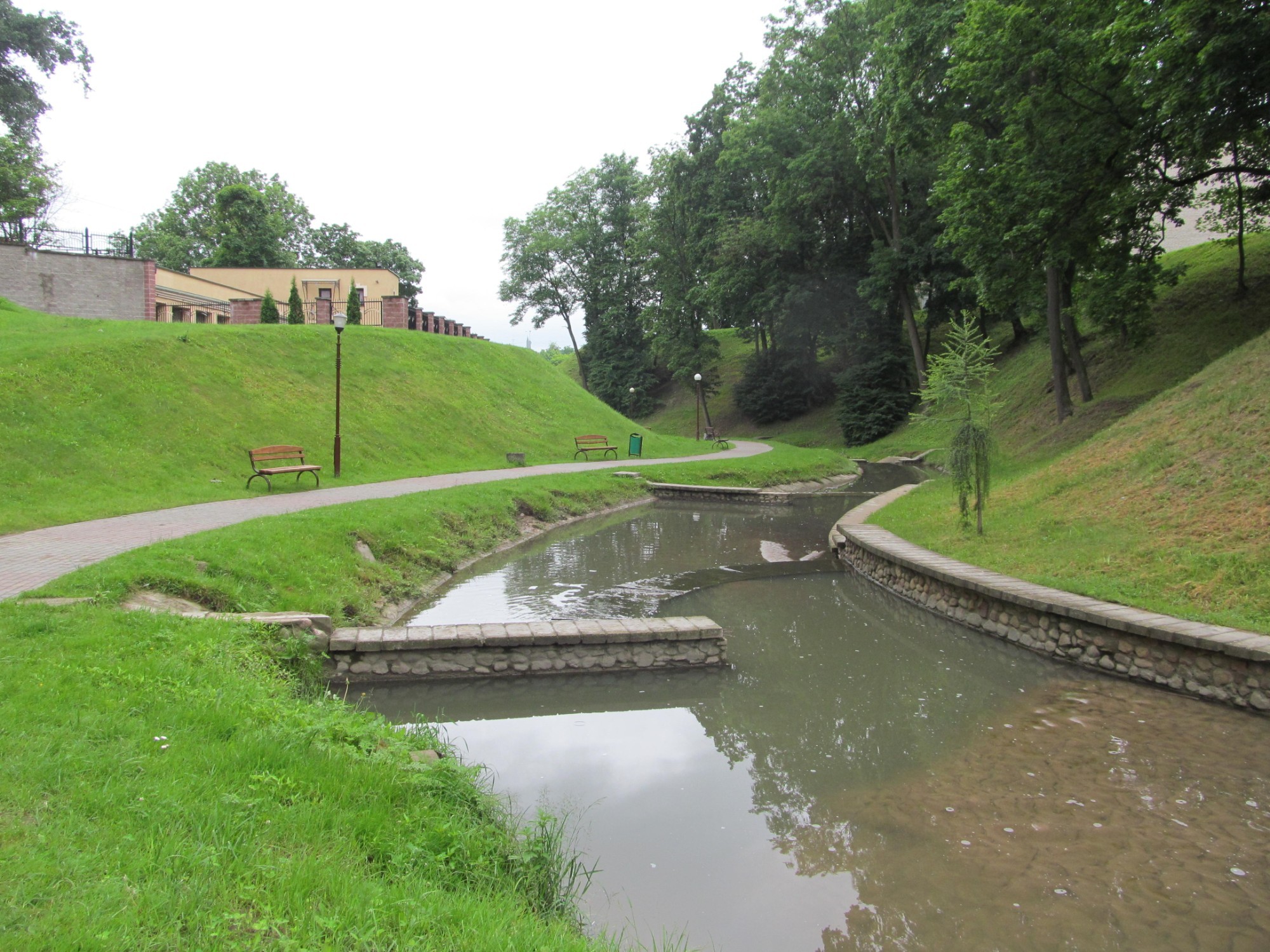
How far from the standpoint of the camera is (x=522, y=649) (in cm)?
783

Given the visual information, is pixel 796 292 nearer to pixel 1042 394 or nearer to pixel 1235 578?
pixel 1042 394

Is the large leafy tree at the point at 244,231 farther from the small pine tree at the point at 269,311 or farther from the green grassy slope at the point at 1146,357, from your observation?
the green grassy slope at the point at 1146,357

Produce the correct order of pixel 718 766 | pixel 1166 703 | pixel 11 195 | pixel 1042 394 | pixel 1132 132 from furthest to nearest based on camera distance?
pixel 11 195 < pixel 1042 394 < pixel 1132 132 < pixel 1166 703 < pixel 718 766

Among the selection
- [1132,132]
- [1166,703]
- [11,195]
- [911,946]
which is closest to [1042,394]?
[1132,132]

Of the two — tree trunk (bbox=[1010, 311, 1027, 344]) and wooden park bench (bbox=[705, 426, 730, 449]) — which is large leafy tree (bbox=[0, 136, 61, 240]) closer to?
wooden park bench (bbox=[705, 426, 730, 449])

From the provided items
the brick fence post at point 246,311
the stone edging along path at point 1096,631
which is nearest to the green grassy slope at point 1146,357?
the stone edging along path at point 1096,631

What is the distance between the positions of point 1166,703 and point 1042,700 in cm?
100

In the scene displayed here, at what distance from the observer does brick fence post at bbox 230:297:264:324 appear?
29469mm

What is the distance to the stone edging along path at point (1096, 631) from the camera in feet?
22.6

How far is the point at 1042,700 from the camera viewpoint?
23.6 ft

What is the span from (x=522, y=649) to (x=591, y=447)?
22.6 m

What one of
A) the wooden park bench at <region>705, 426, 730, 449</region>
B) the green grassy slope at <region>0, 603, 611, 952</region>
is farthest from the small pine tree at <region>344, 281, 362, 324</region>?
the green grassy slope at <region>0, 603, 611, 952</region>

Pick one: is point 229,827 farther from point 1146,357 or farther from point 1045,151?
point 1146,357

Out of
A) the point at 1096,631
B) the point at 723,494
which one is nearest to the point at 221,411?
the point at 723,494
